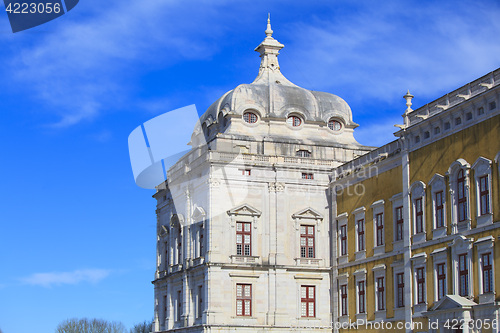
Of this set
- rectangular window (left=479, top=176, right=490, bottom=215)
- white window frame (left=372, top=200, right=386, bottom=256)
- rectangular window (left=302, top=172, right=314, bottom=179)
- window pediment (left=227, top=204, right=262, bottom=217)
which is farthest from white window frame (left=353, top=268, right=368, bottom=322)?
rectangular window (left=479, top=176, right=490, bottom=215)

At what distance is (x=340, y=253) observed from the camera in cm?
5275

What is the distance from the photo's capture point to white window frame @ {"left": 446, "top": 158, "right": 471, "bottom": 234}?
4066cm

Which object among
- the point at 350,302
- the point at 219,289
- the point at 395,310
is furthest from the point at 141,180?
the point at 395,310

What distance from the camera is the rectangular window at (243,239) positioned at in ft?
173

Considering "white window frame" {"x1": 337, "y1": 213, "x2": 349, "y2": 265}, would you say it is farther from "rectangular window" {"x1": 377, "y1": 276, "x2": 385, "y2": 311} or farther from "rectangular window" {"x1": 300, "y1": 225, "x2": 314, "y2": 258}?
"rectangular window" {"x1": 377, "y1": 276, "x2": 385, "y2": 311}

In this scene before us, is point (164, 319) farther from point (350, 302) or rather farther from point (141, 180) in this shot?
point (350, 302)

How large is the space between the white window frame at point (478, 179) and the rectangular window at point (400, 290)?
7.32m

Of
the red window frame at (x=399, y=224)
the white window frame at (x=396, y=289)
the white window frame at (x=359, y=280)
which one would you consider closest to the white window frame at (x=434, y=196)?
the red window frame at (x=399, y=224)

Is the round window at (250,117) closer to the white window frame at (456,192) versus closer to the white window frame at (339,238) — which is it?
the white window frame at (339,238)

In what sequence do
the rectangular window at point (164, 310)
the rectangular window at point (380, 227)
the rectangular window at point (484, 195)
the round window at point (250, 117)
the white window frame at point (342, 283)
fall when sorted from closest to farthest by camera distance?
1. the rectangular window at point (484, 195)
2. the rectangular window at point (380, 227)
3. the white window frame at point (342, 283)
4. the round window at point (250, 117)
5. the rectangular window at point (164, 310)

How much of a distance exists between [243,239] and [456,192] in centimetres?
1553

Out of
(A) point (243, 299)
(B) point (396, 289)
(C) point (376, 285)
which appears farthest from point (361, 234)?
(A) point (243, 299)

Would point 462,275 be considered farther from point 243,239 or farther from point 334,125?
point 334,125

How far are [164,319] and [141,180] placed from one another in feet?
31.8
